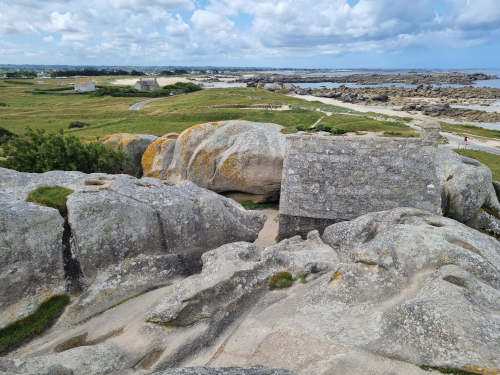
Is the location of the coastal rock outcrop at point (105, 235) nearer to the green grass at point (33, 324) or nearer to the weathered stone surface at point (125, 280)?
the weathered stone surface at point (125, 280)

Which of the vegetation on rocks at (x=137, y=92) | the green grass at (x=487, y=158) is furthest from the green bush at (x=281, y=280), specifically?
the vegetation on rocks at (x=137, y=92)

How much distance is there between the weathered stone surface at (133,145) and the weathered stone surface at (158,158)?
1230 millimetres

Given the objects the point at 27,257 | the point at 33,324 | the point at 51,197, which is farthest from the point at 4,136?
the point at 33,324

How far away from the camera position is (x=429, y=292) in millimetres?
8633

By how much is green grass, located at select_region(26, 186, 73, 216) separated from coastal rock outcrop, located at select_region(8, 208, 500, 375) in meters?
4.45

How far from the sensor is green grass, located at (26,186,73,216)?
11.9 m

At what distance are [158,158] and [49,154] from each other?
26.8 ft

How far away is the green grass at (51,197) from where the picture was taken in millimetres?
11867

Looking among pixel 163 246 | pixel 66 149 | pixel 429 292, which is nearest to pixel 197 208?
pixel 163 246

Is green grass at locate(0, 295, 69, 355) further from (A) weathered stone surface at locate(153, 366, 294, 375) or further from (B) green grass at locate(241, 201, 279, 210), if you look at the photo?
(B) green grass at locate(241, 201, 279, 210)

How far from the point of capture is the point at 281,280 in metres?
11.3

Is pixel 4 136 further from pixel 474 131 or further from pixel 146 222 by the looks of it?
pixel 474 131

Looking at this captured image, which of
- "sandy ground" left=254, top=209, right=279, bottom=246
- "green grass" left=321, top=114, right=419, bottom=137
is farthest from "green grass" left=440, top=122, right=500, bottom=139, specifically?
"sandy ground" left=254, top=209, right=279, bottom=246

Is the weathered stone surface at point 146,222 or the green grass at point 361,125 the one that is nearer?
the weathered stone surface at point 146,222
